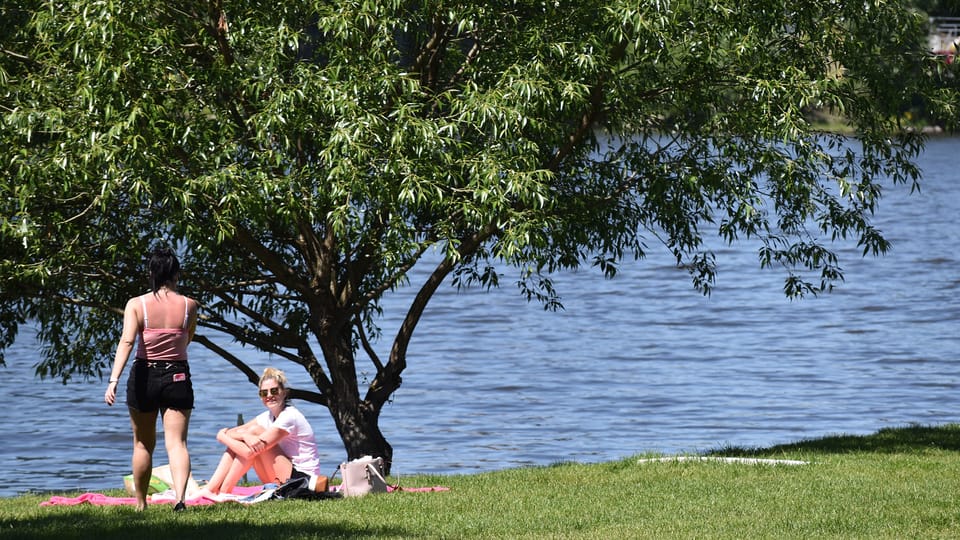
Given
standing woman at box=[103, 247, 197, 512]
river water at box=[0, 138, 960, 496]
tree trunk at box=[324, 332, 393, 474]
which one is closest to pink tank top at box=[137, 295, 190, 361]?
standing woman at box=[103, 247, 197, 512]

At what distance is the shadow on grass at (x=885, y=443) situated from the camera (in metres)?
14.2

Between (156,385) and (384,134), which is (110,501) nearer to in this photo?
(156,385)

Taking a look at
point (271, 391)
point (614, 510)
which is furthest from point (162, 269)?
point (614, 510)

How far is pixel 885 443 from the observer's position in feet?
48.4

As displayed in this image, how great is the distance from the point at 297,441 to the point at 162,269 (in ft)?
7.32

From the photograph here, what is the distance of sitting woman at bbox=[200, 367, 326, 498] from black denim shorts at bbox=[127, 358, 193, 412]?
1.45 metres

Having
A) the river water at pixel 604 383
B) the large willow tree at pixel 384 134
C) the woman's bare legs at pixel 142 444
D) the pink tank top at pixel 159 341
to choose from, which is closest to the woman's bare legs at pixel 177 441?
the woman's bare legs at pixel 142 444

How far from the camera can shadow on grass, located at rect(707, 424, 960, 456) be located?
1425cm

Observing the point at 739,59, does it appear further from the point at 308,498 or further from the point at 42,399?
the point at 42,399

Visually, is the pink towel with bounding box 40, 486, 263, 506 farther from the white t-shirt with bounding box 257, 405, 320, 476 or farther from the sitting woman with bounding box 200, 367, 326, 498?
the white t-shirt with bounding box 257, 405, 320, 476

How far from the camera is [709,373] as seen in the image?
29641 millimetres

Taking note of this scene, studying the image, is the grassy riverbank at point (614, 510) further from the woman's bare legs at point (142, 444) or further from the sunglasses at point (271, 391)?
the sunglasses at point (271, 391)

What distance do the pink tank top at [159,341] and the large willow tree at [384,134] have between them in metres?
1.60

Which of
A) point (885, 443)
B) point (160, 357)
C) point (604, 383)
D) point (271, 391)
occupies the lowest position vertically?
point (604, 383)
